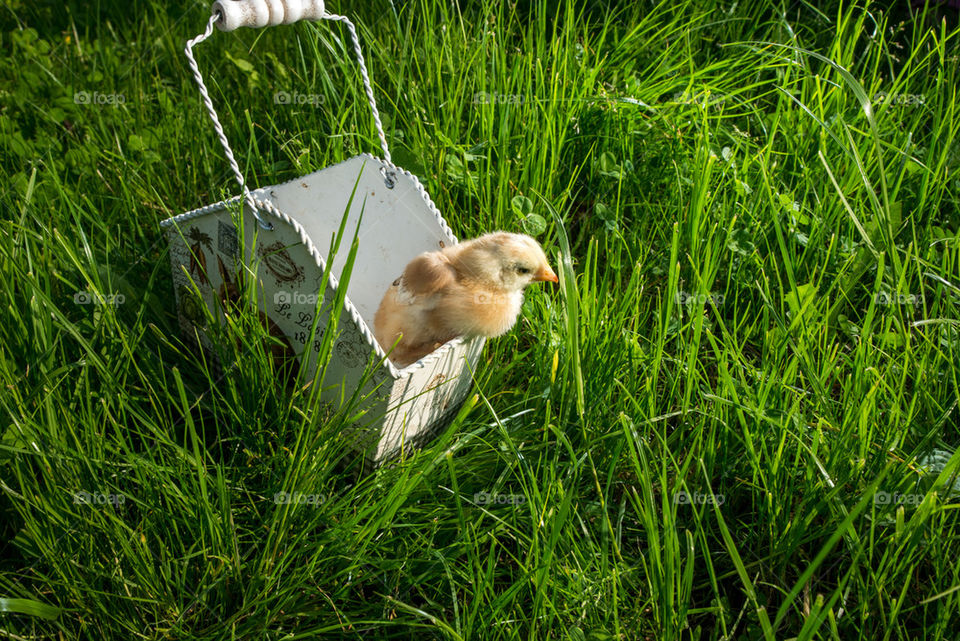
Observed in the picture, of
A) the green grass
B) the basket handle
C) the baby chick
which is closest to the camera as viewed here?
the green grass

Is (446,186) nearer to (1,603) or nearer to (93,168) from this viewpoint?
(93,168)

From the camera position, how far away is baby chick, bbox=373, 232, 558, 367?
2.09 metres

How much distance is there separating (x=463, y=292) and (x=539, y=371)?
345mm

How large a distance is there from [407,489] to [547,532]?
1.06 ft

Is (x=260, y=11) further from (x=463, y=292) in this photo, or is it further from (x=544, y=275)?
(x=544, y=275)

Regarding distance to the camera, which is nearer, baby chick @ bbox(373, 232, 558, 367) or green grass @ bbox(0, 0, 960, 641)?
green grass @ bbox(0, 0, 960, 641)

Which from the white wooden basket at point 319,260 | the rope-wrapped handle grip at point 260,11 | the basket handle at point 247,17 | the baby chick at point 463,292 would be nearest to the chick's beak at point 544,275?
the baby chick at point 463,292

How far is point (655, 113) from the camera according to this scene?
2.91 m

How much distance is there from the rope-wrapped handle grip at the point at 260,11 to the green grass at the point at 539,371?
2.10 ft

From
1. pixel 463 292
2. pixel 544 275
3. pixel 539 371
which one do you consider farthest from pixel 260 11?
pixel 539 371

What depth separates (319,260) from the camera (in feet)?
6.31

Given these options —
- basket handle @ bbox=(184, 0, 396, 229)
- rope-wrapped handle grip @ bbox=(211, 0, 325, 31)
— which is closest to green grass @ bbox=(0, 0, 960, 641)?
basket handle @ bbox=(184, 0, 396, 229)

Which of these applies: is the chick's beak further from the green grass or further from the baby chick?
the green grass

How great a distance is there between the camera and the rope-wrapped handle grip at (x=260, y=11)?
1.87 meters
